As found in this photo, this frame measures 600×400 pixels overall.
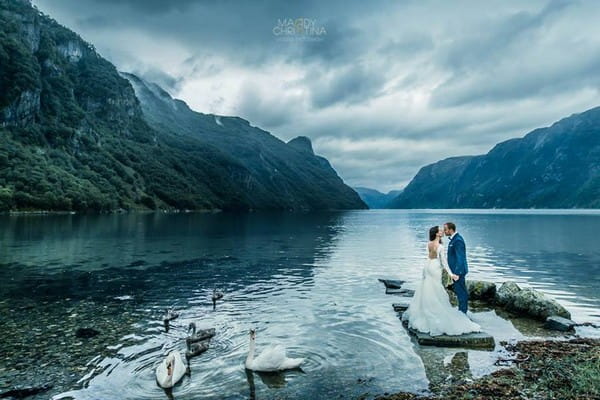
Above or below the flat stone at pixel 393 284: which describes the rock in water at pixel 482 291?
above

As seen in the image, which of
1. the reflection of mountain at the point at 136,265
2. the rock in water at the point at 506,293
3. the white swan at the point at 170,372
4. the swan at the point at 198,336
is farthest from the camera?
the reflection of mountain at the point at 136,265

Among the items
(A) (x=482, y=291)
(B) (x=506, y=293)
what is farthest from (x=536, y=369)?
(A) (x=482, y=291)

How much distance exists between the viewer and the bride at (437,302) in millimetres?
17047

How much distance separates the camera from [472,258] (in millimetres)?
49125

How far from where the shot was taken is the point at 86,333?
1817 cm

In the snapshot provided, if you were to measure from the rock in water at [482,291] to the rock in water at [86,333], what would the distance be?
21275mm

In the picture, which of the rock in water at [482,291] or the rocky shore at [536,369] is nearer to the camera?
the rocky shore at [536,369]

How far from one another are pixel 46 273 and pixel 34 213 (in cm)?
12167

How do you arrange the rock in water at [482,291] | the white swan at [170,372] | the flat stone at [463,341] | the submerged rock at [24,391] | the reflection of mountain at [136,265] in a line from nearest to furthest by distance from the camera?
the submerged rock at [24,391]
the white swan at [170,372]
the flat stone at [463,341]
the rock in water at [482,291]
the reflection of mountain at [136,265]

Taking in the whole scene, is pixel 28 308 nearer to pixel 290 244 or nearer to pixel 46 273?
pixel 46 273

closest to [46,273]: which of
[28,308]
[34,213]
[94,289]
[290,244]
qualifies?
[94,289]

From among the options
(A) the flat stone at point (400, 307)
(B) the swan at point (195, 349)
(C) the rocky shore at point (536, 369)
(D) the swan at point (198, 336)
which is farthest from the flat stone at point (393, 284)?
(B) the swan at point (195, 349)

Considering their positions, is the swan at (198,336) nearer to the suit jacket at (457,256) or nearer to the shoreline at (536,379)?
the shoreline at (536,379)

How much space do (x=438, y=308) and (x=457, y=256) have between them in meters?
2.41
